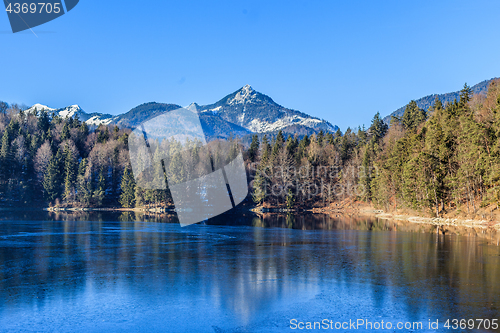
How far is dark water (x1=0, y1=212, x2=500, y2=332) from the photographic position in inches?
466

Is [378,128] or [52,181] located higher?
[378,128]

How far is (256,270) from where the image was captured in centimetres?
1908

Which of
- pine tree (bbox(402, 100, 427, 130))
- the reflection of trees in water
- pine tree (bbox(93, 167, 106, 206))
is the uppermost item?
pine tree (bbox(402, 100, 427, 130))

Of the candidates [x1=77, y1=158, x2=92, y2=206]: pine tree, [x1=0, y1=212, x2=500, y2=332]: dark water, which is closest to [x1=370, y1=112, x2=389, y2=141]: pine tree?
[x1=77, y1=158, x2=92, y2=206]: pine tree

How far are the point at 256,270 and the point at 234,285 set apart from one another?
330cm

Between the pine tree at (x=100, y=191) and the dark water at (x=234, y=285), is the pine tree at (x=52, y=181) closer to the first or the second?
the pine tree at (x=100, y=191)

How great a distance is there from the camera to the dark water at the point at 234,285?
11836 mm

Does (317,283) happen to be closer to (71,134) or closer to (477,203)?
(477,203)

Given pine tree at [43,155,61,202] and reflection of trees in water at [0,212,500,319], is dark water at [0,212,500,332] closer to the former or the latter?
reflection of trees in water at [0,212,500,319]

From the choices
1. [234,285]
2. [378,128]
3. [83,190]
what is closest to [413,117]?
[378,128]

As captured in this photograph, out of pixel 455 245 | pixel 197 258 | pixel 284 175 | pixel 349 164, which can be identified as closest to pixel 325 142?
pixel 349 164

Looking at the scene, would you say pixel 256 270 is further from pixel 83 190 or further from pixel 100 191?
pixel 83 190

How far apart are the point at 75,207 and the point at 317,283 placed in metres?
79.6

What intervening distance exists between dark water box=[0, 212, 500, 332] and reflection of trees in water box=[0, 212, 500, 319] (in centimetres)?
6
